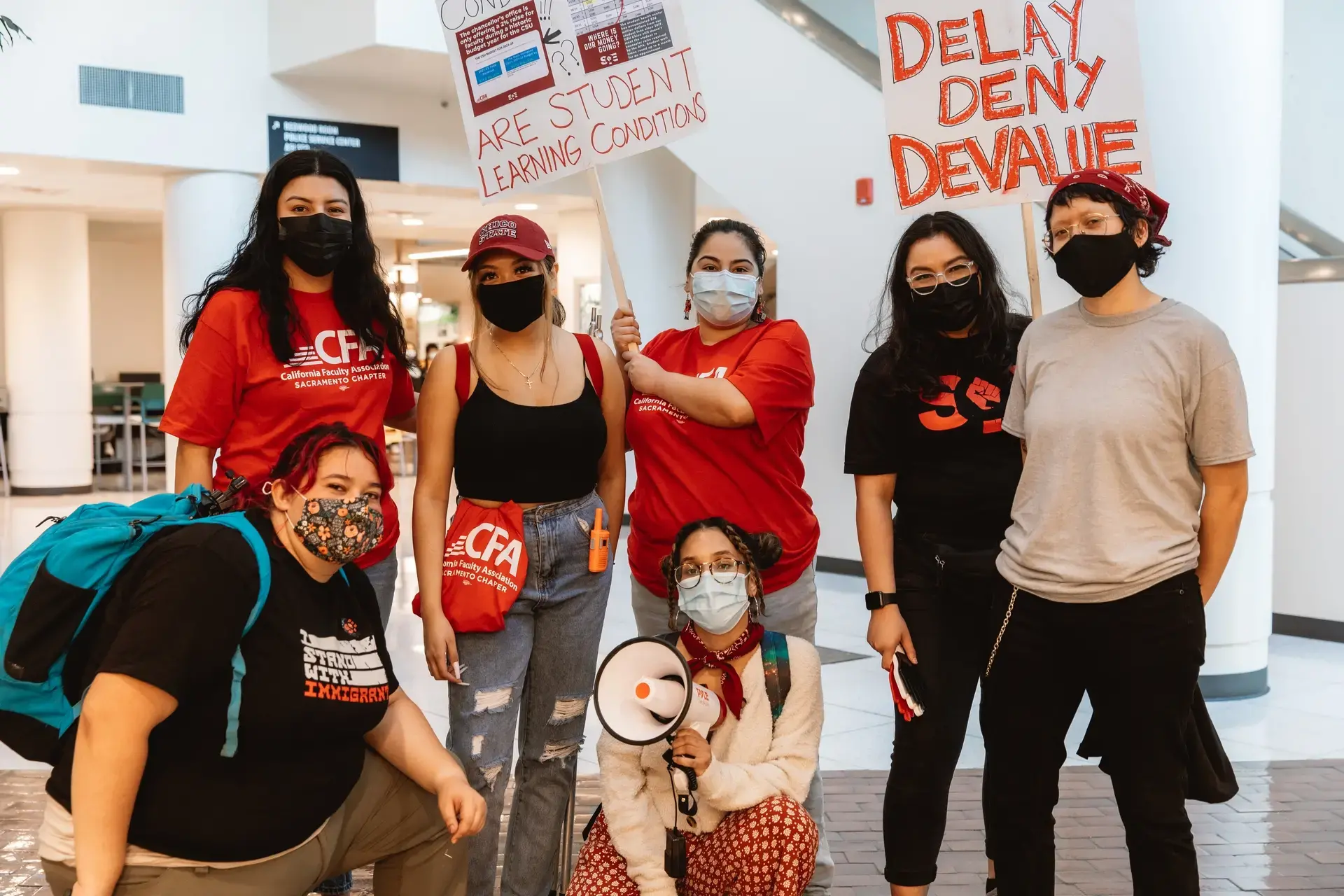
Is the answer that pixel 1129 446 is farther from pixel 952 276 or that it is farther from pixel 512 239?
pixel 512 239

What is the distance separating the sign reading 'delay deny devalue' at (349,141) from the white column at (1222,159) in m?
6.74

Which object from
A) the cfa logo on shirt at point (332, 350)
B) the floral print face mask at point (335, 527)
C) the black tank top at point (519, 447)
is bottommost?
the floral print face mask at point (335, 527)

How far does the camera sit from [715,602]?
2.78 m

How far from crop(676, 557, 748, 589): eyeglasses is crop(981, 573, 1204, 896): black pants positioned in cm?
58

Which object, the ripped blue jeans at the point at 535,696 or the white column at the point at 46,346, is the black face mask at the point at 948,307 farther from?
the white column at the point at 46,346

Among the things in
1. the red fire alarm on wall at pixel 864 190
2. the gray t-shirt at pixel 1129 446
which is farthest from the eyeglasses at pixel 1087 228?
the red fire alarm on wall at pixel 864 190

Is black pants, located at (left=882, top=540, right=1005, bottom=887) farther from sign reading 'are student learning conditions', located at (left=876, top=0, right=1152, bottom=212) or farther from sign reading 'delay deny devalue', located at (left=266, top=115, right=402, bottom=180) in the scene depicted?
sign reading 'delay deny devalue', located at (left=266, top=115, right=402, bottom=180)

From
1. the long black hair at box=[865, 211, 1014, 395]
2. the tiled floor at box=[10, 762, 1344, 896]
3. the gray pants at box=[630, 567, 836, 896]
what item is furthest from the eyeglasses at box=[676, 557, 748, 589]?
the tiled floor at box=[10, 762, 1344, 896]

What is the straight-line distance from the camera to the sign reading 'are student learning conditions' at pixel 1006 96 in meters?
3.25

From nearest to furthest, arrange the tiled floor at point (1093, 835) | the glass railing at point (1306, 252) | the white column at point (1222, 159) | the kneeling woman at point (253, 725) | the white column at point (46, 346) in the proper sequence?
1. the kneeling woman at point (253, 725)
2. the tiled floor at point (1093, 835)
3. the white column at point (1222, 159)
4. the glass railing at point (1306, 252)
5. the white column at point (46, 346)

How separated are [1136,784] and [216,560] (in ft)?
6.06

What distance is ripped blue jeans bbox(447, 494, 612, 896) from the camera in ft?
9.47

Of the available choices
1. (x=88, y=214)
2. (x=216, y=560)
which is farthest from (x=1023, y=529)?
(x=88, y=214)

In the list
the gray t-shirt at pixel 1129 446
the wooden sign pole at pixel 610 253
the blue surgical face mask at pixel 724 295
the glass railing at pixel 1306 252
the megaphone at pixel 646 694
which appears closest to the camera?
the gray t-shirt at pixel 1129 446
